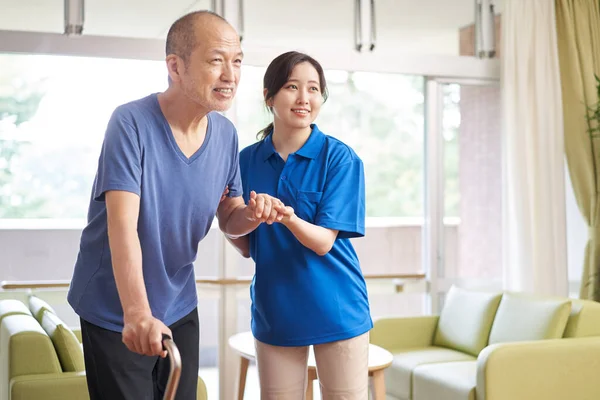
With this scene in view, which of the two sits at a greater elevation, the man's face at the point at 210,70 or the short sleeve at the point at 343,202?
the man's face at the point at 210,70

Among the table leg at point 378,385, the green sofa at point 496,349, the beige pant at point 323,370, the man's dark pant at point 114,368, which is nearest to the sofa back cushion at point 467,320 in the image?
the green sofa at point 496,349

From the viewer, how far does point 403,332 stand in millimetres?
4352

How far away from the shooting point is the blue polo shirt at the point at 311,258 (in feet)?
6.35

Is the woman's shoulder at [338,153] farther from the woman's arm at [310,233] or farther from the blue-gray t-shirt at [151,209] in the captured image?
the blue-gray t-shirt at [151,209]

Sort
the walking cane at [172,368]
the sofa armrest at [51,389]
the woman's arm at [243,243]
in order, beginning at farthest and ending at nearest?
1. the sofa armrest at [51,389]
2. the woman's arm at [243,243]
3. the walking cane at [172,368]

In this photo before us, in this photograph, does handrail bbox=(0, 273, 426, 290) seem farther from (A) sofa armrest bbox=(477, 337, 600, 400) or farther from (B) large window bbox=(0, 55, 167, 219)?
(A) sofa armrest bbox=(477, 337, 600, 400)

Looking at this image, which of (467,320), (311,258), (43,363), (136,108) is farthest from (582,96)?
(136,108)

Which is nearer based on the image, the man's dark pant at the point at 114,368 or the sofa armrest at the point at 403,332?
the man's dark pant at the point at 114,368

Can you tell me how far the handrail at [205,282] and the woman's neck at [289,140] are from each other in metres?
2.43

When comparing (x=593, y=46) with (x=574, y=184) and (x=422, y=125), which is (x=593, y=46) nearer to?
(x=574, y=184)

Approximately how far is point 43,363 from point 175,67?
1.52m

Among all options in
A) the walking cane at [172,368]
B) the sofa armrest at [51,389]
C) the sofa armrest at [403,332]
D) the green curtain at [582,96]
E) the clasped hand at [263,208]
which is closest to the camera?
the walking cane at [172,368]

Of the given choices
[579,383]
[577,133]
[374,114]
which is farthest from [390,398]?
[577,133]

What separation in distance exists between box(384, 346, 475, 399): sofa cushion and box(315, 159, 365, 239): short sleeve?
81.1 inches
